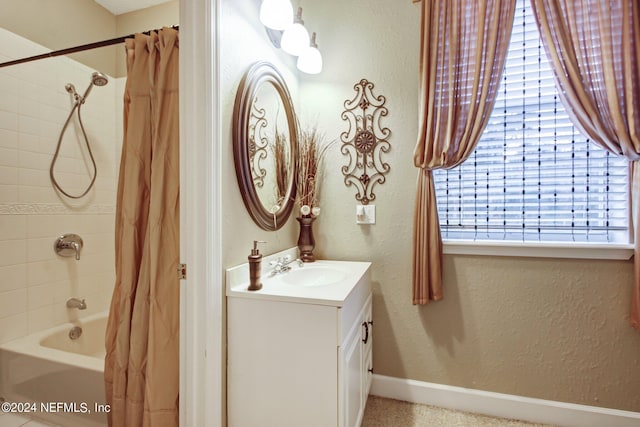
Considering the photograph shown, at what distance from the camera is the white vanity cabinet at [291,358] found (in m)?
1.20

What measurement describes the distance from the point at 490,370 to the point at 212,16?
2.30m

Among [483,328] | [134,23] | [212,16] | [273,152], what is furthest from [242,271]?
[134,23]

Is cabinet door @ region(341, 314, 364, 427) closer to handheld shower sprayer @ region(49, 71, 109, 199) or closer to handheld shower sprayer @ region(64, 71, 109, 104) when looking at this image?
handheld shower sprayer @ region(49, 71, 109, 199)

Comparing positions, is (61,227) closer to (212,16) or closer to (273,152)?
(273,152)

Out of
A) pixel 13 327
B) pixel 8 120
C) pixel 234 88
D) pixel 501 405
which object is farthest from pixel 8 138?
pixel 501 405

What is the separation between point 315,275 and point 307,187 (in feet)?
1.88

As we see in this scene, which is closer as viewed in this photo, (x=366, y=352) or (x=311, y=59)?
(x=366, y=352)

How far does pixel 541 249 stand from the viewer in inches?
67.4

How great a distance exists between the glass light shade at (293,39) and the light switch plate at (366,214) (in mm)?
1004

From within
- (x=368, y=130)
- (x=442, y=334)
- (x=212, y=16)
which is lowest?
(x=442, y=334)

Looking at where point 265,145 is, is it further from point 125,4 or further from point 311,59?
point 125,4

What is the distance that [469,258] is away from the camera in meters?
1.84


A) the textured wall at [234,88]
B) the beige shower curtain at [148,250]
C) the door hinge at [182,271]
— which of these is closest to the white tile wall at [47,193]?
the beige shower curtain at [148,250]

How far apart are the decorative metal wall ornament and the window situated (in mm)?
469
